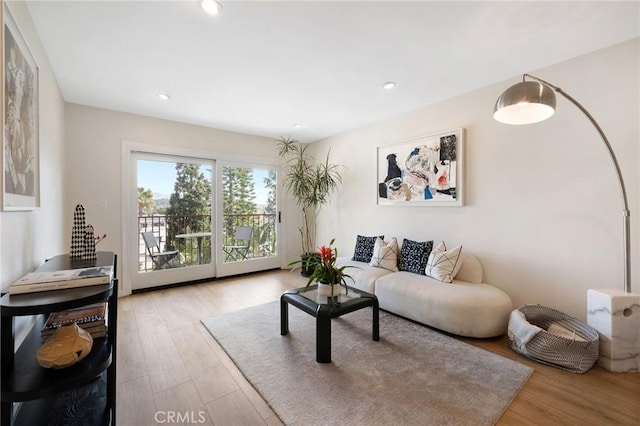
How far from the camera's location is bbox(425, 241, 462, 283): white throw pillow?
2826 mm

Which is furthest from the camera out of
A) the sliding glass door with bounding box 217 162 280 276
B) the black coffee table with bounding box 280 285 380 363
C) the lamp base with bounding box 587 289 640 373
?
the sliding glass door with bounding box 217 162 280 276

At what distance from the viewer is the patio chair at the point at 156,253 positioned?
3803 mm

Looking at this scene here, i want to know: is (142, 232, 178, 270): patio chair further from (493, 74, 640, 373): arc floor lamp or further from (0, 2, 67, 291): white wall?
(493, 74, 640, 373): arc floor lamp

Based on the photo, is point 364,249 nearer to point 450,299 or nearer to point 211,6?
point 450,299

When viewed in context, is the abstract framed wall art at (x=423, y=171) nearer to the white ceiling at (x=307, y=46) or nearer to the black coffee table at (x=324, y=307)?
the white ceiling at (x=307, y=46)

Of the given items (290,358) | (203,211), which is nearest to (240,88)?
(203,211)

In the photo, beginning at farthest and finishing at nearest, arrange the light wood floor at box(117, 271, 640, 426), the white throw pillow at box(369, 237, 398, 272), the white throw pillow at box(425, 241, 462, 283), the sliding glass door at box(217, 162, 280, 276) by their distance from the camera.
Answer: the sliding glass door at box(217, 162, 280, 276), the white throw pillow at box(369, 237, 398, 272), the white throw pillow at box(425, 241, 462, 283), the light wood floor at box(117, 271, 640, 426)

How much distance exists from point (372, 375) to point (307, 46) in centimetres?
254

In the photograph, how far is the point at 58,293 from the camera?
3.99 feet

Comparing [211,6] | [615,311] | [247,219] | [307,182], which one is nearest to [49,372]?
[211,6]

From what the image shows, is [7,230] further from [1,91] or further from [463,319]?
[463,319]

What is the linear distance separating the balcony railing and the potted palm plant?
2.22 feet

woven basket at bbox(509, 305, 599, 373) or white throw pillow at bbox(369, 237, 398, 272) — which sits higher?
white throw pillow at bbox(369, 237, 398, 272)

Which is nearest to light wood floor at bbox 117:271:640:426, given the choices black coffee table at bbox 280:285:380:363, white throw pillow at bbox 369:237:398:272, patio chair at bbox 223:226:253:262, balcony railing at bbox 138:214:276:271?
black coffee table at bbox 280:285:380:363
